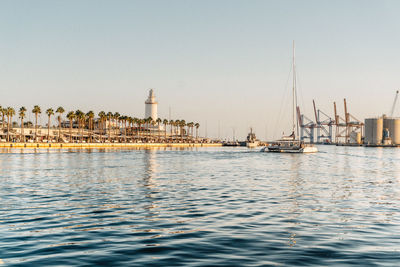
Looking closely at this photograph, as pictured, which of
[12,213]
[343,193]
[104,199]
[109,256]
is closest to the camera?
[109,256]

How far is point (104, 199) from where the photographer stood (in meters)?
22.6

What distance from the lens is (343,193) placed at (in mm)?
26953

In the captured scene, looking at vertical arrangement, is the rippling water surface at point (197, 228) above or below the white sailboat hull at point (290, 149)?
below

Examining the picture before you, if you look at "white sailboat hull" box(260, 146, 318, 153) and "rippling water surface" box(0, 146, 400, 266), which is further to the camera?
"white sailboat hull" box(260, 146, 318, 153)

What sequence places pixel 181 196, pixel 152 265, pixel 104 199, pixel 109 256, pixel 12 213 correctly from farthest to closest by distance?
pixel 181 196 → pixel 104 199 → pixel 12 213 → pixel 109 256 → pixel 152 265

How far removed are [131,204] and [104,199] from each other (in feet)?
8.44

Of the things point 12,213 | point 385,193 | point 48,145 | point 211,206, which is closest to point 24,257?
point 12,213

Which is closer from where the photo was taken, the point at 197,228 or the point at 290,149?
the point at 197,228

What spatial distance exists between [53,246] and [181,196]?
41.8 ft

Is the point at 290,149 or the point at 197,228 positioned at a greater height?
the point at 290,149

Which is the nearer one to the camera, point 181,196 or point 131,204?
point 131,204

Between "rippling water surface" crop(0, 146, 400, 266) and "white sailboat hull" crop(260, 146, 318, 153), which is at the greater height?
"white sailboat hull" crop(260, 146, 318, 153)

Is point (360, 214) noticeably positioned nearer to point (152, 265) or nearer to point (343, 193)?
point (343, 193)

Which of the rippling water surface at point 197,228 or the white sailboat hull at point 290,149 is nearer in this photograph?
the rippling water surface at point 197,228
